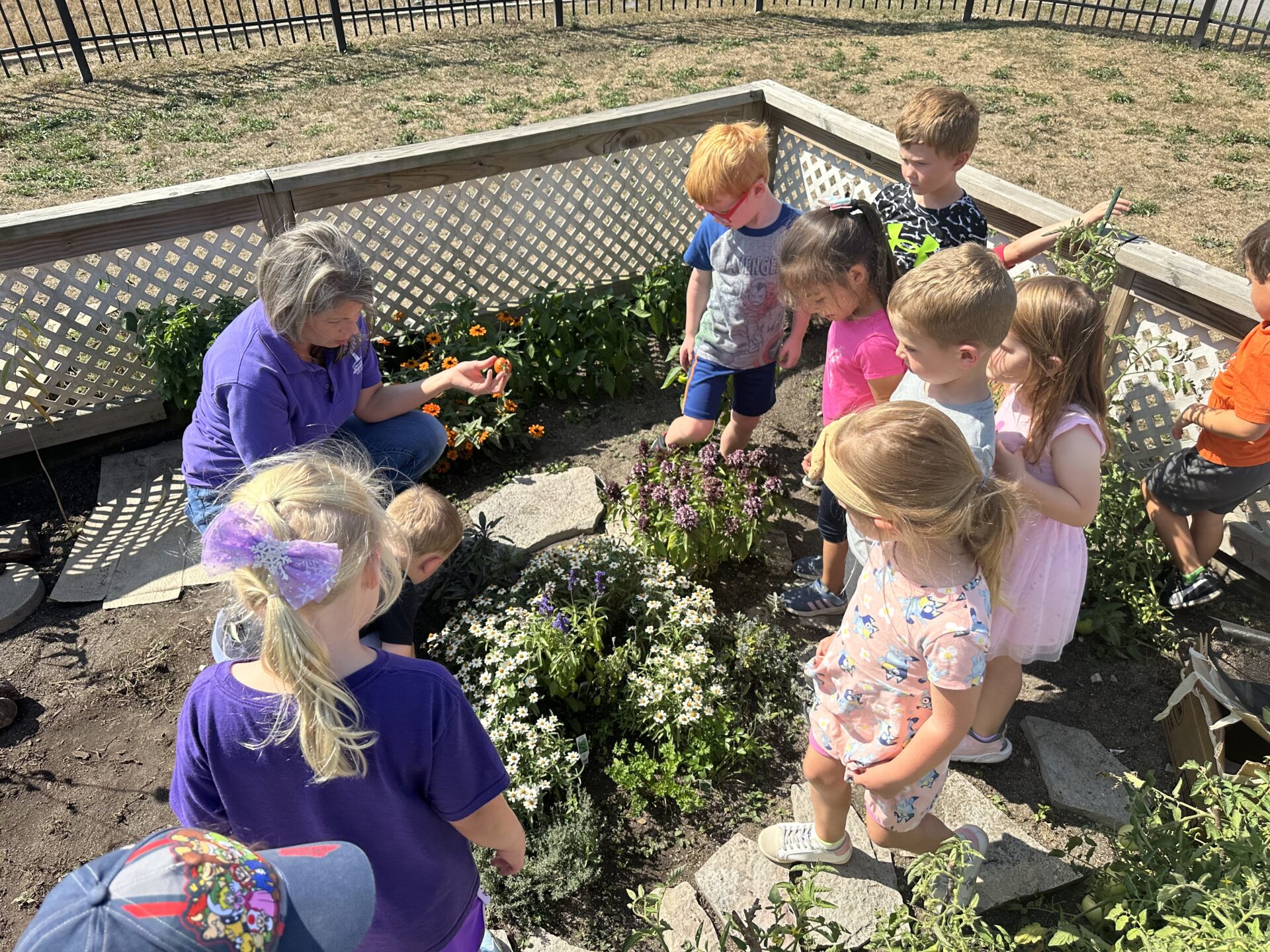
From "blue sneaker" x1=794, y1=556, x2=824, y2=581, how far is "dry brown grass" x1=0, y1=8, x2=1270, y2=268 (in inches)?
169

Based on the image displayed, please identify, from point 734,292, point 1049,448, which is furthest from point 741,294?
point 1049,448

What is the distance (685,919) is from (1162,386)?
2.83m

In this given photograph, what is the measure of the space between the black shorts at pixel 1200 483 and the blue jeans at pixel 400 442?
2.78 meters

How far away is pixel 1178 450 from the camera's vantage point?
3.32m

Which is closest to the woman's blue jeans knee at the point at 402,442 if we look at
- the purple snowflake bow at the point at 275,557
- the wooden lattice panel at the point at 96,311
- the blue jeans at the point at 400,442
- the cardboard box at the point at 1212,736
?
the blue jeans at the point at 400,442

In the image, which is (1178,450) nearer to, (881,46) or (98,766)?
(98,766)

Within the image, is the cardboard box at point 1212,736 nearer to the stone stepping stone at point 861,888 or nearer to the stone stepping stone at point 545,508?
the stone stepping stone at point 861,888

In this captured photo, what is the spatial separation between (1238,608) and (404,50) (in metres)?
10.2

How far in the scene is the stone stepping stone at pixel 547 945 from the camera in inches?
89.7

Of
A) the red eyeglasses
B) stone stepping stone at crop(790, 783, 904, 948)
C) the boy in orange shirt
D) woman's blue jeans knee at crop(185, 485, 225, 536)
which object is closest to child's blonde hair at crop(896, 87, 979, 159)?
the red eyeglasses

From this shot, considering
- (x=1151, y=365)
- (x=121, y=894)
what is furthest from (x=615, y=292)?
(x=121, y=894)

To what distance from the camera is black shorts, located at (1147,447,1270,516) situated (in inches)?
117

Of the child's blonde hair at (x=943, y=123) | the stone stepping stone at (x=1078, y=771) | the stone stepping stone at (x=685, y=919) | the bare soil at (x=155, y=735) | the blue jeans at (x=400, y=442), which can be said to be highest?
the child's blonde hair at (x=943, y=123)

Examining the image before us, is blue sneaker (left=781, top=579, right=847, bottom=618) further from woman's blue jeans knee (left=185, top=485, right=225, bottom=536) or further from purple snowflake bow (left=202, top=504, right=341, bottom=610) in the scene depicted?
purple snowflake bow (left=202, top=504, right=341, bottom=610)
